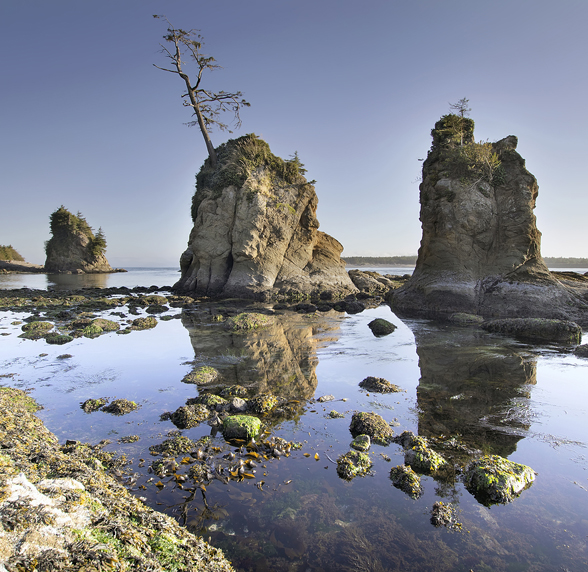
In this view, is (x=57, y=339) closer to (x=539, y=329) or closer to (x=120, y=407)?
(x=120, y=407)

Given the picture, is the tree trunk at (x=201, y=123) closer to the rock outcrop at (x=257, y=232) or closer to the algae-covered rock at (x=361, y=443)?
the rock outcrop at (x=257, y=232)

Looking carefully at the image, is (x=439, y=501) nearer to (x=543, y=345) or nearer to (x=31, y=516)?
(x=31, y=516)

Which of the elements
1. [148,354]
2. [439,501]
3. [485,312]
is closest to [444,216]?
[485,312]

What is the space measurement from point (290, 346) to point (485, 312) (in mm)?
10834

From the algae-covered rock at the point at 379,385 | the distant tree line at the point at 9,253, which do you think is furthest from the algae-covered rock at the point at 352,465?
the distant tree line at the point at 9,253

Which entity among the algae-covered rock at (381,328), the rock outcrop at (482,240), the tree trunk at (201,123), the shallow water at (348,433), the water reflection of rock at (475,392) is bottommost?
the shallow water at (348,433)

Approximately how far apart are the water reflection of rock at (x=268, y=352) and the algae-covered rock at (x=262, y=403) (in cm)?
59

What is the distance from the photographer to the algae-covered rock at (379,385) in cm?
736

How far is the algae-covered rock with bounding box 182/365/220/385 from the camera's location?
25.5 feet

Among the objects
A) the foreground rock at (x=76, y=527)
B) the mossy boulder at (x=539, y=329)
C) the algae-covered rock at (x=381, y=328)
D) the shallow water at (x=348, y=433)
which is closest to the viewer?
the foreground rock at (x=76, y=527)

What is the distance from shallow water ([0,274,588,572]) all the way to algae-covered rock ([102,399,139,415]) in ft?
0.55

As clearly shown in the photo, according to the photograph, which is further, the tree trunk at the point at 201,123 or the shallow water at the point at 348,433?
the tree trunk at the point at 201,123

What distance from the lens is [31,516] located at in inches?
88.0

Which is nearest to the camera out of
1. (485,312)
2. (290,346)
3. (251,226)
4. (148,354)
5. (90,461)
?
(90,461)
